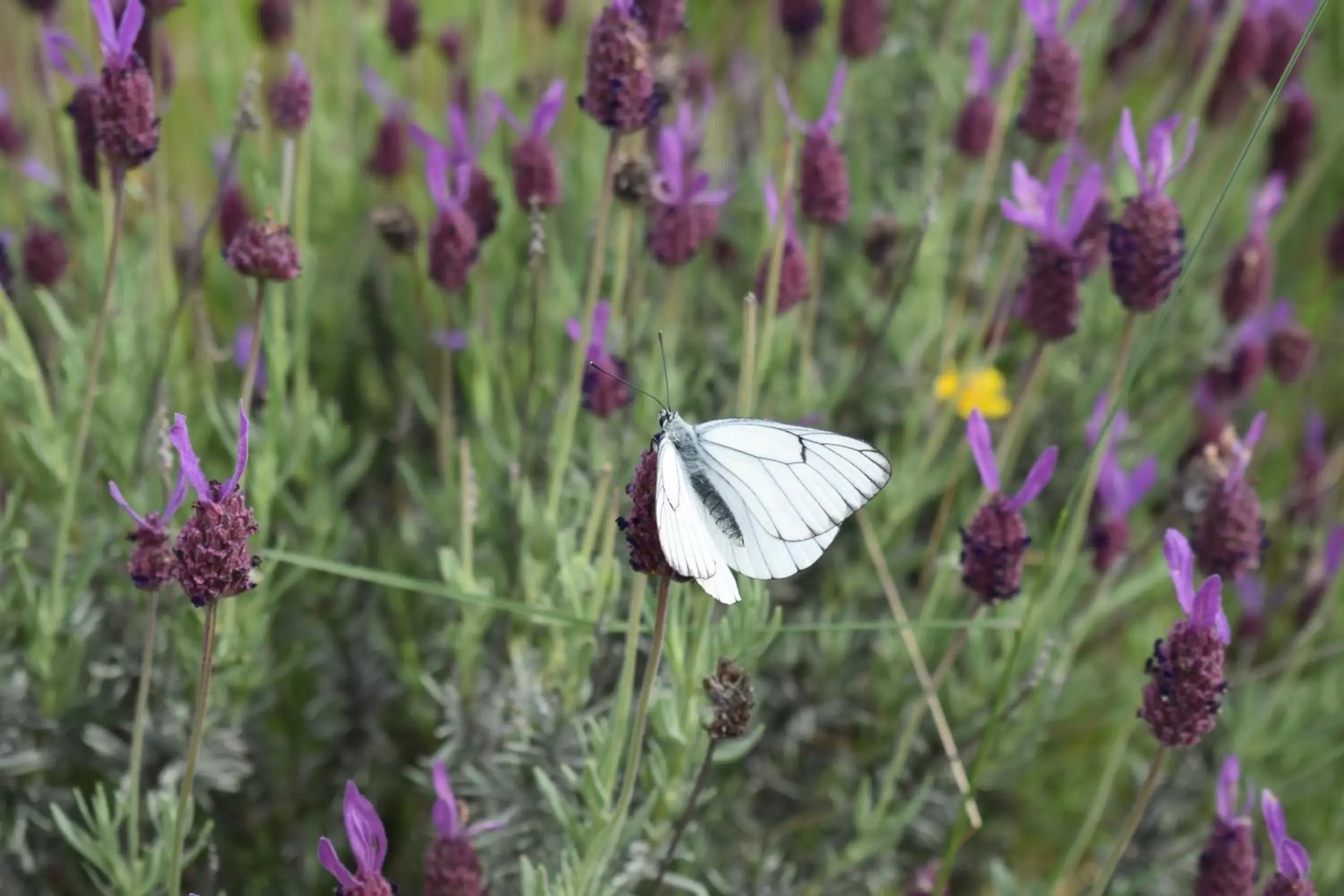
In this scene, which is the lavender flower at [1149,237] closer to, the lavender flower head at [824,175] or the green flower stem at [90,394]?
the lavender flower head at [824,175]

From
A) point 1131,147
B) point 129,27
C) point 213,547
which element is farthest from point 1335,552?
point 129,27

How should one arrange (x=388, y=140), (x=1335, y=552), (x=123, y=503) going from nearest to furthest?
1. (x=123, y=503)
2. (x=1335, y=552)
3. (x=388, y=140)

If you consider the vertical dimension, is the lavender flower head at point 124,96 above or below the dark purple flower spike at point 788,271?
above

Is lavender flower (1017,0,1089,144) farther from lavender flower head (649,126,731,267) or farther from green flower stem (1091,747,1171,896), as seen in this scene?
green flower stem (1091,747,1171,896)

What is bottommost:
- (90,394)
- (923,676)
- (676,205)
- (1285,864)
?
(923,676)

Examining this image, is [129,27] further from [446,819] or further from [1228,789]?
[1228,789]

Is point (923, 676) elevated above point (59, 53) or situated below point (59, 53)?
below

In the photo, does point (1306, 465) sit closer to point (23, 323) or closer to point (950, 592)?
point (950, 592)

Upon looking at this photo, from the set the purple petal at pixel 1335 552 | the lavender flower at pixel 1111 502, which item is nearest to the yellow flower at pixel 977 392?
the lavender flower at pixel 1111 502
